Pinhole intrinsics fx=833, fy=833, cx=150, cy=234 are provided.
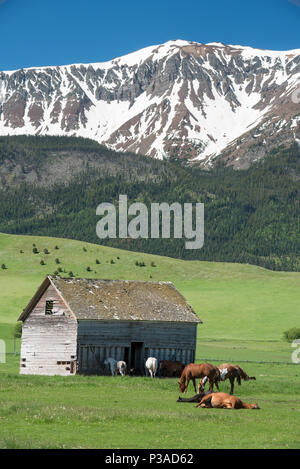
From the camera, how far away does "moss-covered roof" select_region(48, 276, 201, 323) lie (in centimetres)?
4992

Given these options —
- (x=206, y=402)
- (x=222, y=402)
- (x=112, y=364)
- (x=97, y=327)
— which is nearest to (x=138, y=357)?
(x=112, y=364)

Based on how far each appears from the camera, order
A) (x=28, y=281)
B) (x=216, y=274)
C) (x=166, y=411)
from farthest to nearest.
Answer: (x=216, y=274)
(x=28, y=281)
(x=166, y=411)

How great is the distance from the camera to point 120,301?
2034 inches

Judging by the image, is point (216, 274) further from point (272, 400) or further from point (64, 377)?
point (272, 400)

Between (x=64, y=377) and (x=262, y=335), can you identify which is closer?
(x=64, y=377)

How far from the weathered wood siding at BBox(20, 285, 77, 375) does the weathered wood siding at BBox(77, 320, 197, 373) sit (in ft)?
2.63

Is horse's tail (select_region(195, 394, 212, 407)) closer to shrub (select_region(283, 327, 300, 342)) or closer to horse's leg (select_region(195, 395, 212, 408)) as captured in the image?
horse's leg (select_region(195, 395, 212, 408))

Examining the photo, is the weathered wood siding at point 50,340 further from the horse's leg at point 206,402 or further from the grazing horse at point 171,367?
the horse's leg at point 206,402

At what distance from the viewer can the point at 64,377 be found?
4619cm

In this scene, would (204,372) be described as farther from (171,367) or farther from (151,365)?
(171,367)

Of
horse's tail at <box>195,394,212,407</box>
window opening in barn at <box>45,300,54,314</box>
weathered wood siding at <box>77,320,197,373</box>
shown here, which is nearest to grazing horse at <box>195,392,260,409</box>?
horse's tail at <box>195,394,212,407</box>
